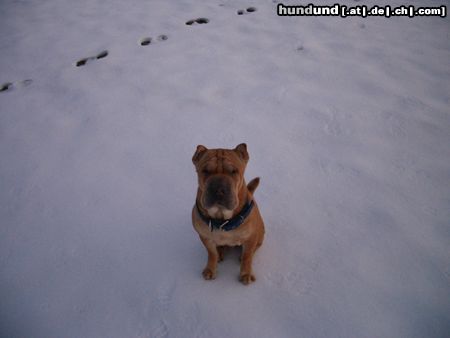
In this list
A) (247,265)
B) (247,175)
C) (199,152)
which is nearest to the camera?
(199,152)

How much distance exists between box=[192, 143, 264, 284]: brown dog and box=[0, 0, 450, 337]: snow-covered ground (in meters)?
0.47

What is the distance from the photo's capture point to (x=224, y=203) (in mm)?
1763

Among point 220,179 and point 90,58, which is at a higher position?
point 90,58

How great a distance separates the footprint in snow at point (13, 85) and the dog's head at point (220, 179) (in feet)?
13.3

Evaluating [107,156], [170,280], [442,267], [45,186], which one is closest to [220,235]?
[170,280]

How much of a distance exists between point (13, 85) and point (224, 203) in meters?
4.66

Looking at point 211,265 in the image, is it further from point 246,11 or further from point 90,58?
point 246,11

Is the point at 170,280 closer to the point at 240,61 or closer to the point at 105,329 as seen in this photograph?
the point at 105,329

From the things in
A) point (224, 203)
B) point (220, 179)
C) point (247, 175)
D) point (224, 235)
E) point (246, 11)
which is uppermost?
point (246, 11)

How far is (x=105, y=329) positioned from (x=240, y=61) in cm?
400

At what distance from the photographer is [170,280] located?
7.54 feet

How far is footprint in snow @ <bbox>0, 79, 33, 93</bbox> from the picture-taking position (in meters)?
4.50

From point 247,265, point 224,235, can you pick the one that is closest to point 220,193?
point 224,235

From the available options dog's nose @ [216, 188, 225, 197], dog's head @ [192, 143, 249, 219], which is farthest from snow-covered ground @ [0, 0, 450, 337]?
dog's nose @ [216, 188, 225, 197]
